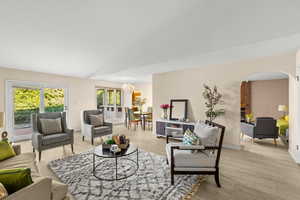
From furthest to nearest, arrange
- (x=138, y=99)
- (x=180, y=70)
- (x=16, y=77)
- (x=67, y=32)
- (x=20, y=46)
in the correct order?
1. (x=138, y=99)
2. (x=180, y=70)
3. (x=16, y=77)
4. (x=20, y=46)
5. (x=67, y=32)

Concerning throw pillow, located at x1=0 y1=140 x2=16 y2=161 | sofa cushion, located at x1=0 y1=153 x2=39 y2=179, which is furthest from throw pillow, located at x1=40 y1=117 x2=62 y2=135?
sofa cushion, located at x1=0 y1=153 x2=39 y2=179

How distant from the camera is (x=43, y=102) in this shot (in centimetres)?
489

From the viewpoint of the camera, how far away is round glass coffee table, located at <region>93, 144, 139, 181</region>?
2.25m

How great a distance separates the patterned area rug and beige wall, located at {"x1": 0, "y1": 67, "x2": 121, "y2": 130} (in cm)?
304

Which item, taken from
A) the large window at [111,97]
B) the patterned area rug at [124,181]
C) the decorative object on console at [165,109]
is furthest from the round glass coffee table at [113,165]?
the large window at [111,97]

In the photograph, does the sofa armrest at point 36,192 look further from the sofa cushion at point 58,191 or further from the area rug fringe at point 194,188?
the area rug fringe at point 194,188

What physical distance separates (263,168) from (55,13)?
4512mm

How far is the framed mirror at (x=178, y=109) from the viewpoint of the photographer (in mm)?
4504

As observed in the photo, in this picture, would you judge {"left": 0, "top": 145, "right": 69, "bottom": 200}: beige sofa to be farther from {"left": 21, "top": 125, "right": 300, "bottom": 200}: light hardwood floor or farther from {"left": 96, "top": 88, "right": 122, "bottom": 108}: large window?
{"left": 96, "top": 88, "right": 122, "bottom": 108}: large window

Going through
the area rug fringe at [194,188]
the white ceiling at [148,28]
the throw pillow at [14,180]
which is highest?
the white ceiling at [148,28]

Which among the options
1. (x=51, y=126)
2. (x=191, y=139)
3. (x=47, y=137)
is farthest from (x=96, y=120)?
(x=191, y=139)

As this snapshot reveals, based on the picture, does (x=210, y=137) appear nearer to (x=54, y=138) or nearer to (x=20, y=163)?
(x=20, y=163)

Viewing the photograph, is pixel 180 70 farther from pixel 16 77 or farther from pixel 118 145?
pixel 16 77

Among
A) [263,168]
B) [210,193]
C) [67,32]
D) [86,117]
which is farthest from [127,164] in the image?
[67,32]
